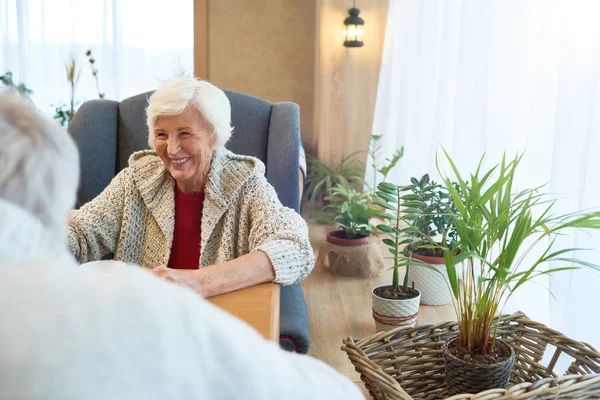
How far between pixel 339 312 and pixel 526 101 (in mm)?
1333

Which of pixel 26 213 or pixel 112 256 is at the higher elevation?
pixel 26 213

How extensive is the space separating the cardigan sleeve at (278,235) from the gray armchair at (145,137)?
0.91 feet

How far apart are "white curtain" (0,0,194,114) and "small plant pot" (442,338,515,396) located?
4376mm

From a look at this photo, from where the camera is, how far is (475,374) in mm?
1352

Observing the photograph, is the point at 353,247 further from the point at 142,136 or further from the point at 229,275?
the point at 229,275

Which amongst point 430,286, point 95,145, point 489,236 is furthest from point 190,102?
point 430,286

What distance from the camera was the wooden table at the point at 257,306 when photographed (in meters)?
1.11

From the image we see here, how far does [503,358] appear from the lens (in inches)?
54.6

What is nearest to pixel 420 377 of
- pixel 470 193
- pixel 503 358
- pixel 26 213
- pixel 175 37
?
pixel 503 358

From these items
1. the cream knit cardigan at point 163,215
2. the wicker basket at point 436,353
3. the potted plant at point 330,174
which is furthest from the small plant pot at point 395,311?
the potted plant at point 330,174

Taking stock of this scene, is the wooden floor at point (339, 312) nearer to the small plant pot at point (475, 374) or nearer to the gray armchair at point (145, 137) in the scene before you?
the gray armchair at point (145, 137)

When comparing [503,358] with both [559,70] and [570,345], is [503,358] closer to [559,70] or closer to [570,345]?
[570,345]

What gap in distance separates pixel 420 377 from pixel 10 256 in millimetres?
1204

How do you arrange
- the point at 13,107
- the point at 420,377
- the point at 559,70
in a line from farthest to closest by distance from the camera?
the point at 559,70
the point at 420,377
the point at 13,107
